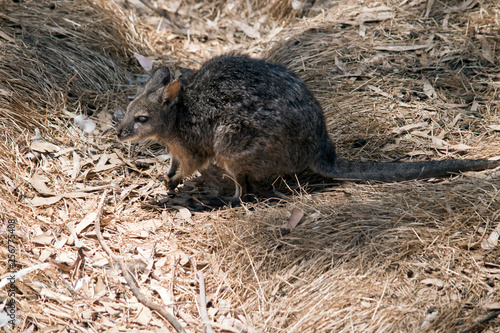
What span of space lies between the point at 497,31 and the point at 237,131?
12.5ft

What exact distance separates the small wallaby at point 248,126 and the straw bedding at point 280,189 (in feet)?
0.63

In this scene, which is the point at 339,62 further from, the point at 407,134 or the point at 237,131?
the point at 237,131

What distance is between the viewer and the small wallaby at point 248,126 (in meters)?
4.44

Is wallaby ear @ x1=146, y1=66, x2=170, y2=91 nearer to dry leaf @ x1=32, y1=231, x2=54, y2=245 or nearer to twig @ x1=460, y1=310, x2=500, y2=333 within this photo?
dry leaf @ x1=32, y1=231, x2=54, y2=245

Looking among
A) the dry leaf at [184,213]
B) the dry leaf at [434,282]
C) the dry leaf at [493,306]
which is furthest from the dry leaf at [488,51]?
the dry leaf at [184,213]

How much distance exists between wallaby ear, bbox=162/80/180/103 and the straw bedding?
1.02 m

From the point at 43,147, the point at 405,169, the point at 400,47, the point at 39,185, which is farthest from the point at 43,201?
the point at 400,47

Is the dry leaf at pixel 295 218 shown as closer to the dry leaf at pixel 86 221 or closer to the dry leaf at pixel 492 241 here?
the dry leaf at pixel 492 241

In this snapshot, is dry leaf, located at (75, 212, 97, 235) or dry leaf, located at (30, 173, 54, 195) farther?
dry leaf, located at (30, 173, 54, 195)

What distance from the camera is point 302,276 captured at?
3562 millimetres

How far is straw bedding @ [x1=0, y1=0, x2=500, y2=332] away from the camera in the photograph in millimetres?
3357

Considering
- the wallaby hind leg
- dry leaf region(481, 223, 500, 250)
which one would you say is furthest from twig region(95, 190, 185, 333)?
dry leaf region(481, 223, 500, 250)

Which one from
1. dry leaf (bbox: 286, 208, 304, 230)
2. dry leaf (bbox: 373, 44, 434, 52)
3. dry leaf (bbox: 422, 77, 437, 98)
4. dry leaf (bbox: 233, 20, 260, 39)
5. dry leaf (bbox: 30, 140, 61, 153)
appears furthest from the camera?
dry leaf (bbox: 233, 20, 260, 39)

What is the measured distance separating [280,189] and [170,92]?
4.95ft
